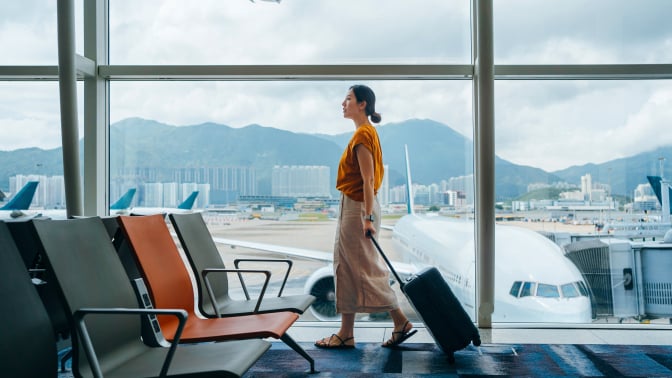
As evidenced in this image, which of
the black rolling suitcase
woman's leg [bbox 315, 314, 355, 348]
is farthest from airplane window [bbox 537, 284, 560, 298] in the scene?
woman's leg [bbox 315, 314, 355, 348]

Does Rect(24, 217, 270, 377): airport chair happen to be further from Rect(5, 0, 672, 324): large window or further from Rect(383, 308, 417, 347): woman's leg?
Rect(5, 0, 672, 324): large window

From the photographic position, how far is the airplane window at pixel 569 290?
395cm

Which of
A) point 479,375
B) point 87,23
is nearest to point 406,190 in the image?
point 479,375

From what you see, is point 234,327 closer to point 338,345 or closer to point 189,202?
point 338,345

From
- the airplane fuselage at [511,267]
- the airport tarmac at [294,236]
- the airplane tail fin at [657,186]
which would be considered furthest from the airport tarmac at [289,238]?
the airplane tail fin at [657,186]

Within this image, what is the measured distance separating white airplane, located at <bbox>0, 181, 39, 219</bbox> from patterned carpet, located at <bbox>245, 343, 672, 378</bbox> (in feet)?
7.39

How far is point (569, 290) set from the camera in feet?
13.0

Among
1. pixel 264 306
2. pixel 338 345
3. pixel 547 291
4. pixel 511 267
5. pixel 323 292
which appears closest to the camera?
pixel 264 306

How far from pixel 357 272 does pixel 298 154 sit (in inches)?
50.8

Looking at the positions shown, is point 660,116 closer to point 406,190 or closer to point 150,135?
point 406,190

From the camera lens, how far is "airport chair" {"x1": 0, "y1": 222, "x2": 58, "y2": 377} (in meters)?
1.47

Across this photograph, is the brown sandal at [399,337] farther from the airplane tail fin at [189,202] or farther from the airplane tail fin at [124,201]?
the airplane tail fin at [124,201]

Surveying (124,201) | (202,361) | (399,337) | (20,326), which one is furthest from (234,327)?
(124,201)

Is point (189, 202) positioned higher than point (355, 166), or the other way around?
point (355, 166)
